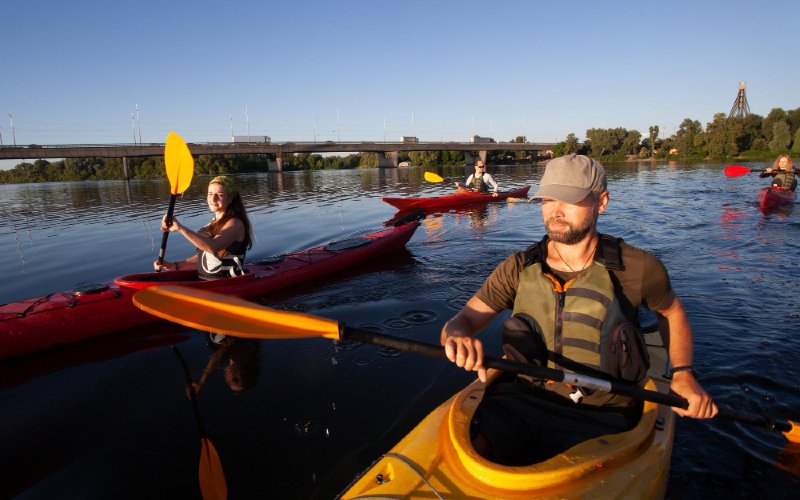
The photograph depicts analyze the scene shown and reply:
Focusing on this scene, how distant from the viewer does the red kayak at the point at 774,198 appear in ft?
42.7

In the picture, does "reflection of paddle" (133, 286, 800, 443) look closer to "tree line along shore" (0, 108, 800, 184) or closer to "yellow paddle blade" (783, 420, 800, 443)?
"yellow paddle blade" (783, 420, 800, 443)

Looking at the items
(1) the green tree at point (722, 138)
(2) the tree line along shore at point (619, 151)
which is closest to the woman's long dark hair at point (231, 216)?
(2) the tree line along shore at point (619, 151)

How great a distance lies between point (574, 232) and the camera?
2475 mm

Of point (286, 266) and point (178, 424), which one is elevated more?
point (286, 266)

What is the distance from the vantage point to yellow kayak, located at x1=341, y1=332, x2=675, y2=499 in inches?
81.5

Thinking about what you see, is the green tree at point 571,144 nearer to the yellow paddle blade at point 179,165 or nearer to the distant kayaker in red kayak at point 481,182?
the distant kayaker in red kayak at point 481,182

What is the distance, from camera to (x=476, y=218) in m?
14.8

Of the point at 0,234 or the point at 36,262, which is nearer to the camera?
the point at 36,262

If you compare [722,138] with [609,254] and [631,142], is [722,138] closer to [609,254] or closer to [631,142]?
[631,142]

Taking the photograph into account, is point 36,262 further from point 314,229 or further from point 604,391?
point 604,391

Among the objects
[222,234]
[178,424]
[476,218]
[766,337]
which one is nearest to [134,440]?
[178,424]

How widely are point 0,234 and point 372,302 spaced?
1469 cm

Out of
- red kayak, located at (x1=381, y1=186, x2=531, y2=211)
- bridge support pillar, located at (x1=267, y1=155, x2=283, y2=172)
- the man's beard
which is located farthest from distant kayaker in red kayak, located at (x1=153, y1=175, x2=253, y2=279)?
bridge support pillar, located at (x1=267, y1=155, x2=283, y2=172)

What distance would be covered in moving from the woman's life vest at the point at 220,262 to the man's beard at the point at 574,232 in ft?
15.5
